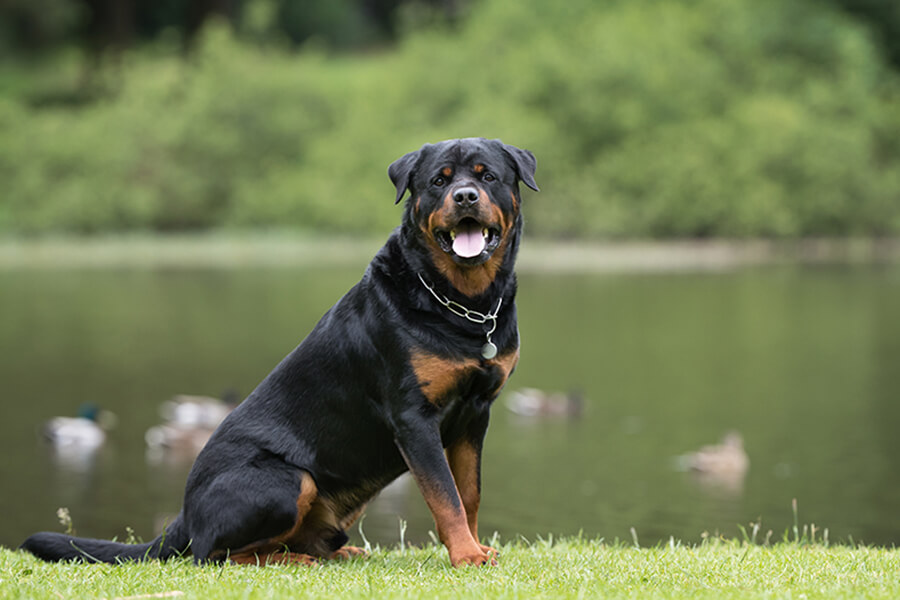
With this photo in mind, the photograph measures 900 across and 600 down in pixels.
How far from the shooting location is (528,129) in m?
54.3

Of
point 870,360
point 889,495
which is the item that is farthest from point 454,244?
point 870,360

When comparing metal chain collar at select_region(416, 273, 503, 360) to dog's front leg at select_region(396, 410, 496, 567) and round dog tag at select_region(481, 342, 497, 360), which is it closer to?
round dog tag at select_region(481, 342, 497, 360)

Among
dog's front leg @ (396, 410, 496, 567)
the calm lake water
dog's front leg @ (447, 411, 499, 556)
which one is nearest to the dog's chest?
dog's front leg @ (396, 410, 496, 567)

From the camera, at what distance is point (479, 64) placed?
2435 inches

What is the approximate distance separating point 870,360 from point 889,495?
9.51 m

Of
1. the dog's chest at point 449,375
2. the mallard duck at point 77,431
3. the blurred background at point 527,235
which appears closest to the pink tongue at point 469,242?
the dog's chest at point 449,375

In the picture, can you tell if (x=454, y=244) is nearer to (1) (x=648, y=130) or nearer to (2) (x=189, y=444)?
(2) (x=189, y=444)

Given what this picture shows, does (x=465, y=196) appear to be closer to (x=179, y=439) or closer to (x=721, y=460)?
(x=721, y=460)

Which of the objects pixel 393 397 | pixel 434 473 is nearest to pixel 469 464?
pixel 434 473

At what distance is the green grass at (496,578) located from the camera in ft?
14.0

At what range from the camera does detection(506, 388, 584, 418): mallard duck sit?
1753 centimetres

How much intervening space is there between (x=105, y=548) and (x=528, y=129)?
5024cm

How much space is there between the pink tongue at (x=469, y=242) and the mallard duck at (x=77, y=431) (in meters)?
11.3

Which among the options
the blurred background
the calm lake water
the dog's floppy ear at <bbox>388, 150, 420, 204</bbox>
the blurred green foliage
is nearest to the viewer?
the dog's floppy ear at <bbox>388, 150, 420, 204</bbox>
